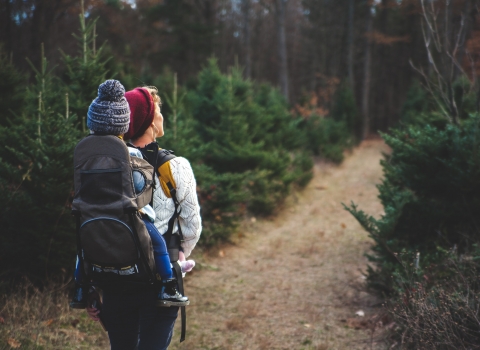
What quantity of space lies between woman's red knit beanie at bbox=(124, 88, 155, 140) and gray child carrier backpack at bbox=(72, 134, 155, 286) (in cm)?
31

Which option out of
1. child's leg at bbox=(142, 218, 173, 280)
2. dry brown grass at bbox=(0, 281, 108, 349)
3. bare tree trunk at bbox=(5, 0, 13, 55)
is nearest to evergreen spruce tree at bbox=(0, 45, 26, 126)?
dry brown grass at bbox=(0, 281, 108, 349)

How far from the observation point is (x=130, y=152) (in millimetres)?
2604

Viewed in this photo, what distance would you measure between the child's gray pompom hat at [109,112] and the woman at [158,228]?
188 mm

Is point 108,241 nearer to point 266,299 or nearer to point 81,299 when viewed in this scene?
point 81,299

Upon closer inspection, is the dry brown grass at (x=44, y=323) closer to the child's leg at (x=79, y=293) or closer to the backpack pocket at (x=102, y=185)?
the child's leg at (x=79, y=293)

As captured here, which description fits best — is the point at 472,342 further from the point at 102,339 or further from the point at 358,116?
the point at 358,116

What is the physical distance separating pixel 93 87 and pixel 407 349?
450 centimetres

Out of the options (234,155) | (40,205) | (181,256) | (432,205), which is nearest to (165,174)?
(181,256)

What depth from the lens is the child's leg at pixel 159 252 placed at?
8.24 ft

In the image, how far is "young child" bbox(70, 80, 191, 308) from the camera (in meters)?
2.43

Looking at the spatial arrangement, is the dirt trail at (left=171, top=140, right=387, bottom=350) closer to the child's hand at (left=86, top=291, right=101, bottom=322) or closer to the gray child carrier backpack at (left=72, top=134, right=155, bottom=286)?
the child's hand at (left=86, top=291, right=101, bottom=322)

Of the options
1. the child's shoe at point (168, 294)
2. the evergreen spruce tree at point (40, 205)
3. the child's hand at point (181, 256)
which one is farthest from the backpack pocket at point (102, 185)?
the evergreen spruce tree at point (40, 205)

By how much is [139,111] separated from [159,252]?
844 mm

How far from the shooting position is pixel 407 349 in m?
3.95
